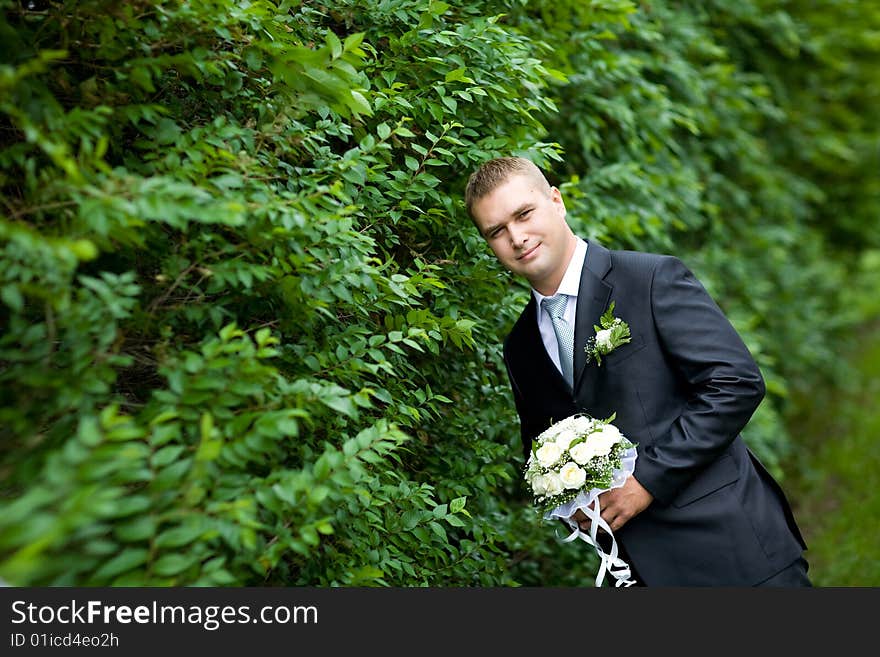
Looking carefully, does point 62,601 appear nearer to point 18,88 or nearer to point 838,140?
point 18,88

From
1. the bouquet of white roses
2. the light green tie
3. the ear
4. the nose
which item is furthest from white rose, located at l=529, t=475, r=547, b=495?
the ear

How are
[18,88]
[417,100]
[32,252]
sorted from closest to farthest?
[32,252], [18,88], [417,100]

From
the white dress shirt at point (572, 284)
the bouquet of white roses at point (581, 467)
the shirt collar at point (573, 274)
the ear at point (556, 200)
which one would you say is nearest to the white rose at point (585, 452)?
the bouquet of white roses at point (581, 467)

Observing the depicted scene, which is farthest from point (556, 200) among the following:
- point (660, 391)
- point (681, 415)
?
point (681, 415)

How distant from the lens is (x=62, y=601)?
6.77ft

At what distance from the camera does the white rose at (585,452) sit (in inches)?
104

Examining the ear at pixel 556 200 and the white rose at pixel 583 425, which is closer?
the white rose at pixel 583 425

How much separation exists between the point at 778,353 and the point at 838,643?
5921 millimetres

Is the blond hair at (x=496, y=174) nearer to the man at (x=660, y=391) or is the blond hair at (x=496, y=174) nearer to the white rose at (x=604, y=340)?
the man at (x=660, y=391)

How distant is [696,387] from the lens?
2.78 metres

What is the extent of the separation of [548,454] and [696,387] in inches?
21.4

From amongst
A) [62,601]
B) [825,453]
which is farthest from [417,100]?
[825,453]

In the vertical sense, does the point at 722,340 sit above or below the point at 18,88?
below

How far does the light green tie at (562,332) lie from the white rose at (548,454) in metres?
0.35
